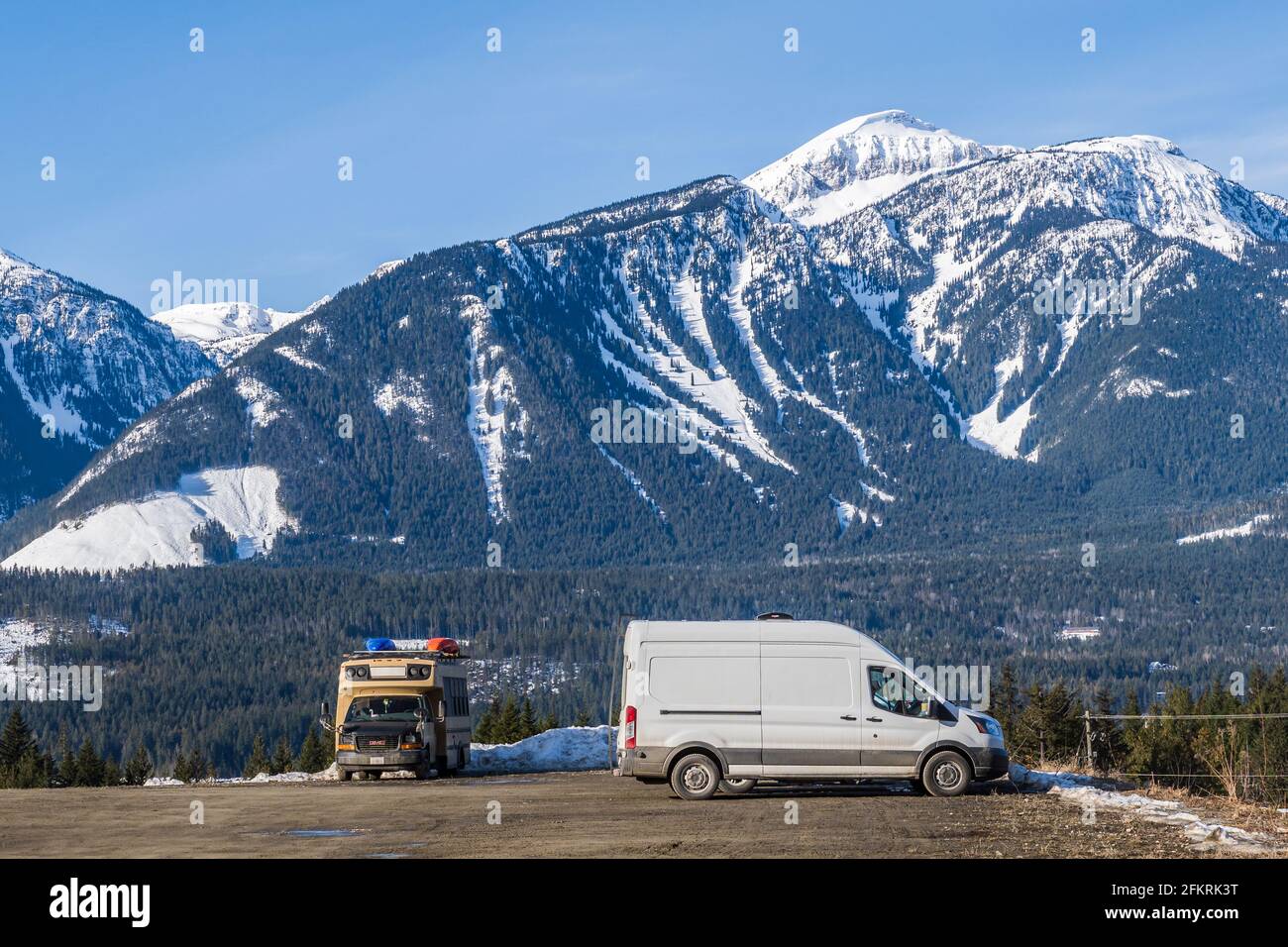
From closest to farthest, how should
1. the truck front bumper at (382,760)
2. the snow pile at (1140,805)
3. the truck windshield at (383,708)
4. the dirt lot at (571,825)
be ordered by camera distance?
the snow pile at (1140,805)
the dirt lot at (571,825)
the truck front bumper at (382,760)
the truck windshield at (383,708)

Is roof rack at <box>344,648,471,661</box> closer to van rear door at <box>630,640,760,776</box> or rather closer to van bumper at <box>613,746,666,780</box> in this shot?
van bumper at <box>613,746,666,780</box>

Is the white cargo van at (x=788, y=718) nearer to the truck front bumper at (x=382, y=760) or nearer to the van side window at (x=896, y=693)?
the van side window at (x=896, y=693)

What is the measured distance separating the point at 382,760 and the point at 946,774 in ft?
48.9

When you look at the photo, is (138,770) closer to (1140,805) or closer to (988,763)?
(988,763)

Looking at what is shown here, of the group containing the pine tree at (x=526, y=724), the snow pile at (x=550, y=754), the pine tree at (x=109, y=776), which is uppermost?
the snow pile at (x=550, y=754)

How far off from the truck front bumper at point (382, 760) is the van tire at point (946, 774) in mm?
14055

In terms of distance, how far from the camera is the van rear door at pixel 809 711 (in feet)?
91.8

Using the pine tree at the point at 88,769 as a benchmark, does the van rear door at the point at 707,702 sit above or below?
above

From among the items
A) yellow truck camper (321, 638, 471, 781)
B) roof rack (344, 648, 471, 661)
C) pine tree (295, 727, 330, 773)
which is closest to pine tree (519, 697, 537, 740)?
pine tree (295, 727, 330, 773)

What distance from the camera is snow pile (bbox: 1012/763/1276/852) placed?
1984 centimetres

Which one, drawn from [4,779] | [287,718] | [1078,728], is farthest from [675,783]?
[287,718]

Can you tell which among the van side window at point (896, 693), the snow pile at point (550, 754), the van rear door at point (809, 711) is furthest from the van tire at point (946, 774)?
the snow pile at point (550, 754)

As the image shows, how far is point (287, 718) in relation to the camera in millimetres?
190000
